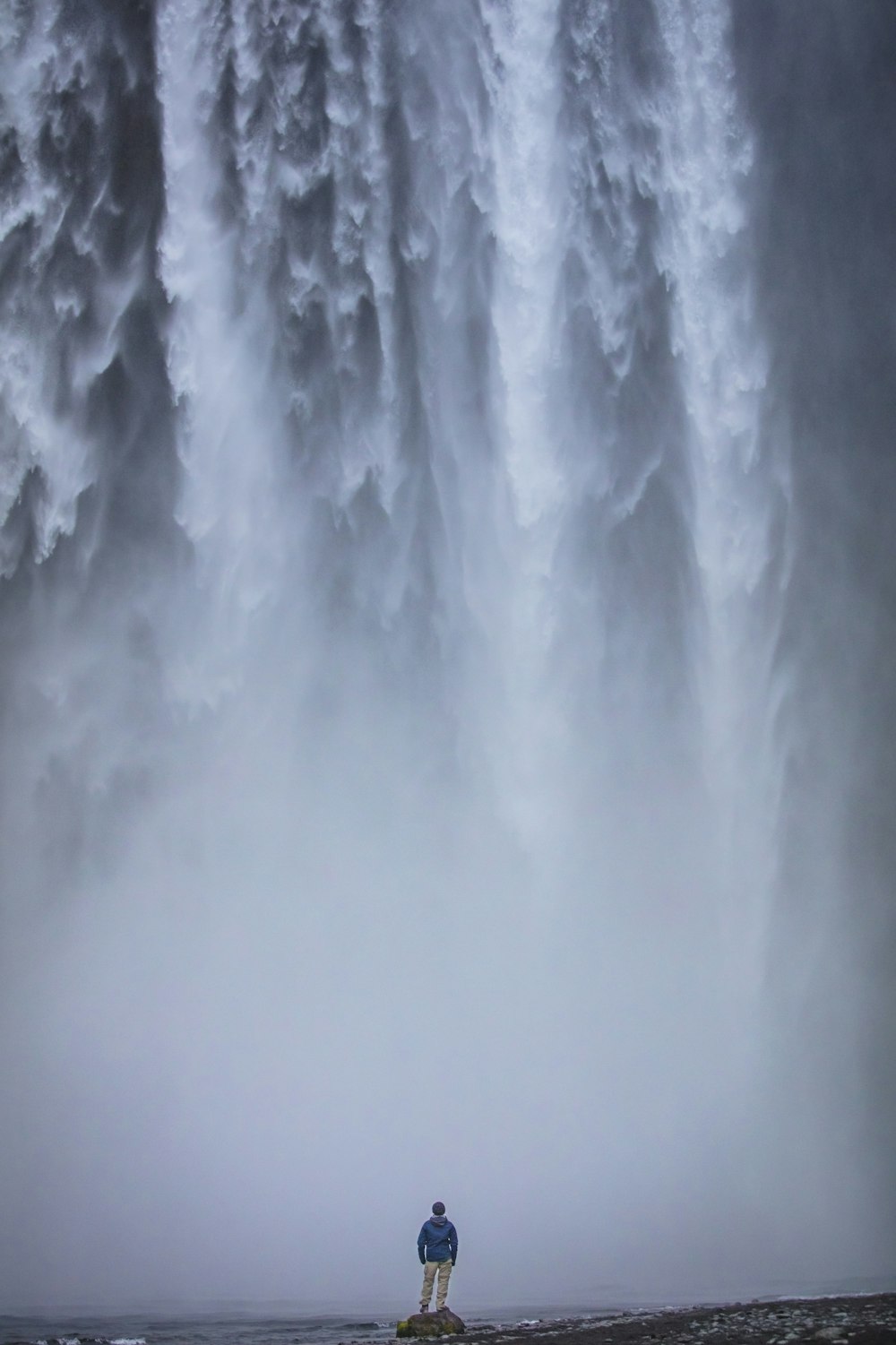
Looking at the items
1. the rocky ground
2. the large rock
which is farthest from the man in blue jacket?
the rocky ground

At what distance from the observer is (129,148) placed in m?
34.8

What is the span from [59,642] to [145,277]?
9.41 metres

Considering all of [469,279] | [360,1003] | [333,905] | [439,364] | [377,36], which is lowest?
[360,1003]

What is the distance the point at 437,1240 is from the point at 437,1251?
0.13 metres

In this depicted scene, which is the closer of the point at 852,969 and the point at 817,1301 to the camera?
the point at 817,1301

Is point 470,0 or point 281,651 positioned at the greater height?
point 470,0

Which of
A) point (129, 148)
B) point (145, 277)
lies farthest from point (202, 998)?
point (129, 148)

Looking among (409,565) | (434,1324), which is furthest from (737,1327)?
(409,565)

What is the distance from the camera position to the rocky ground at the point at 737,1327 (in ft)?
45.5

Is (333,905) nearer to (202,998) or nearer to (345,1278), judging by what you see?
(202,998)

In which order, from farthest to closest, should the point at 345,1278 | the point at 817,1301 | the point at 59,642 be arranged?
1. the point at 59,642
2. the point at 345,1278
3. the point at 817,1301

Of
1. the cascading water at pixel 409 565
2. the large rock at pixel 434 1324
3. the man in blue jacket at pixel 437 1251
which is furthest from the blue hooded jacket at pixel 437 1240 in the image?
the cascading water at pixel 409 565

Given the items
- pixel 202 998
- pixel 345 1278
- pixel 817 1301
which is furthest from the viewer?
pixel 202 998

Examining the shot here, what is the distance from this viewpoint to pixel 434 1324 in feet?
Result: 57.0
